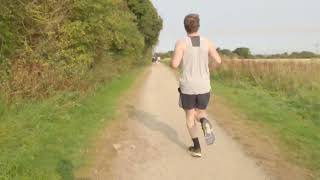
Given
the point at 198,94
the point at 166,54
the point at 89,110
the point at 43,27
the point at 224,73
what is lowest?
the point at 166,54

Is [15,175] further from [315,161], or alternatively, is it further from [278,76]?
[278,76]

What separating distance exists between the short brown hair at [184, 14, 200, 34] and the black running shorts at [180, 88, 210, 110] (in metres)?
0.97

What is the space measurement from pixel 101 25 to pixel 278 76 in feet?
29.8

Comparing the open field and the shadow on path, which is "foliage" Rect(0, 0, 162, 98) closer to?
the shadow on path

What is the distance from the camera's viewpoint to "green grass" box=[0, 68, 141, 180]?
23.9 ft

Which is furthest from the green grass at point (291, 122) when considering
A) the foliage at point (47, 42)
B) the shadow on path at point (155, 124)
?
the foliage at point (47, 42)

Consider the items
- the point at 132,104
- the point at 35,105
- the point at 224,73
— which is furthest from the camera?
the point at 224,73

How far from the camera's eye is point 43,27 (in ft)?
44.9

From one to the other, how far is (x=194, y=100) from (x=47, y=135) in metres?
2.88

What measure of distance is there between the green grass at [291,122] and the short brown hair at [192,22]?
7.85ft

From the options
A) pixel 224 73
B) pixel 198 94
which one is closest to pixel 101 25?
pixel 198 94

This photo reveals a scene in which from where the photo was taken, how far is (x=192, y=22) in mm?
7988

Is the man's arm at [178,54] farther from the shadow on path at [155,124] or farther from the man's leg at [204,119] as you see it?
the shadow on path at [155,124]

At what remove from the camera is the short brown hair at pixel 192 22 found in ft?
26.2
